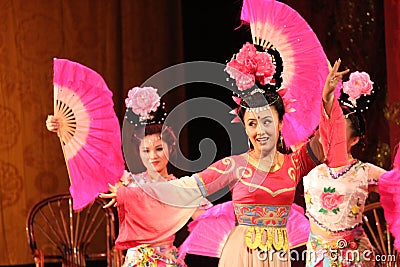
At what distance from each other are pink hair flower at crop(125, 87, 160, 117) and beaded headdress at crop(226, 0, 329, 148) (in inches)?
27.1

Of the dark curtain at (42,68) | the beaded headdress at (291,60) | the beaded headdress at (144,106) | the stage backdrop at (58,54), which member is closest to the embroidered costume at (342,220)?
the beaded headdress at (291,60)

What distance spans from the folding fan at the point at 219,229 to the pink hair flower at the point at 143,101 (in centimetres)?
60

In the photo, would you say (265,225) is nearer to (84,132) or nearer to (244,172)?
(244,172)

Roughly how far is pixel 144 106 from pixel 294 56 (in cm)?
81

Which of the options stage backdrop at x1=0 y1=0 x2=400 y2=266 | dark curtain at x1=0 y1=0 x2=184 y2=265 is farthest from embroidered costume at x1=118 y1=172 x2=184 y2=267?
dark curtain at x1=0 y1=0 x2=184 y2=265

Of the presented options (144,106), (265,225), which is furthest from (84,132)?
(265,225)

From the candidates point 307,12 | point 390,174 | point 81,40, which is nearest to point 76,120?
point 390,174

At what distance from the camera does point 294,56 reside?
3.43 metres

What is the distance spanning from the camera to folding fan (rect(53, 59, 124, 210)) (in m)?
3.73

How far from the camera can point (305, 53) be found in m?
3.44

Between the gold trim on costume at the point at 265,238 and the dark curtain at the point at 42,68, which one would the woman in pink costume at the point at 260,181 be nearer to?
the gold trim on costume at the point at 265,238

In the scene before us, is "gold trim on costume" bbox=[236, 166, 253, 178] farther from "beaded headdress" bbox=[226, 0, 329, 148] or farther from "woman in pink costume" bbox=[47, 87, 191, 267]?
"woman in pink costume" bbox=[47, 87, 191, 267]

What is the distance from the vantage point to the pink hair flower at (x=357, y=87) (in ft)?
12.4

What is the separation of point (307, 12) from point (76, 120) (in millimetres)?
1594
